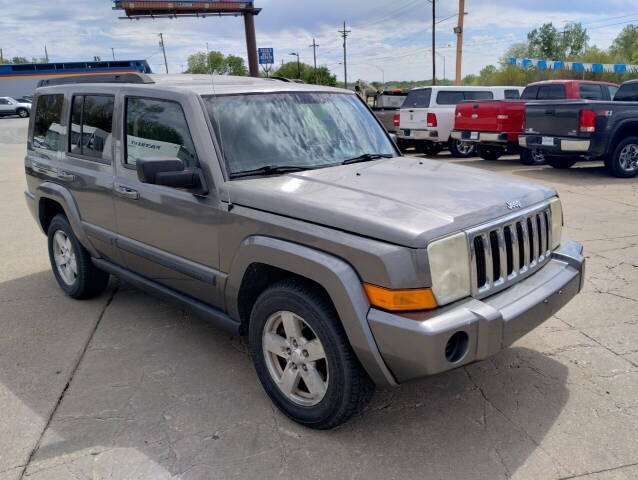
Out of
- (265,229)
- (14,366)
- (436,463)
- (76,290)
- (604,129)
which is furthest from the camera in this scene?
(604,129)

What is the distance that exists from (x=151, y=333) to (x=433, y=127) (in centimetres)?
1113

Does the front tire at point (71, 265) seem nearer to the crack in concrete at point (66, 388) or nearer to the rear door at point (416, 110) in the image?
the crack in concrete at point (66, 388)

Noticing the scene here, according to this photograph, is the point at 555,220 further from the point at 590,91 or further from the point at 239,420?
the point at 590,91

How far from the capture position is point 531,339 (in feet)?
12.9

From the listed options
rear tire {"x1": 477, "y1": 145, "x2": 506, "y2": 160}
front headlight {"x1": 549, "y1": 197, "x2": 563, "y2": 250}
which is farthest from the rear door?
front headlight {"x1": 549, "y1": 197, "x2": 563, "y2": 250}

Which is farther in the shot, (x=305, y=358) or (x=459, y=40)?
(x=459, y=40)

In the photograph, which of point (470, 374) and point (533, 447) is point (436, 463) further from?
point (470, 374)

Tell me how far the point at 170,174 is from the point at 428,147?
42.2 ft

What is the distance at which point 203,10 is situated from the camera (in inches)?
1286

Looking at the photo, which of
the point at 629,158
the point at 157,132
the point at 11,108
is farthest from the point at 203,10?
the point at 157,132

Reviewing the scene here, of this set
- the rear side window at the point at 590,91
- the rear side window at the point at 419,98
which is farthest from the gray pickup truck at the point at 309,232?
the rear side window at the point at 419,98

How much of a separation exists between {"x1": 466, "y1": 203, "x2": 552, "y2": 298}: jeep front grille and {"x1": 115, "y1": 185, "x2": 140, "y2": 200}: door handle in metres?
2.28

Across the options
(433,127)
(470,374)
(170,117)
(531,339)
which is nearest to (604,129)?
(433,127)

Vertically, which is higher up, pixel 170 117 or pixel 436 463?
pixel 170 117
